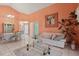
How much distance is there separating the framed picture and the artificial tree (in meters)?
0.10

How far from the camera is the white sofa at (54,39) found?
6.42 feet

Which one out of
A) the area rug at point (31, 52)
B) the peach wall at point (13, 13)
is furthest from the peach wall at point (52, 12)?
the area rug at point (31, 52)

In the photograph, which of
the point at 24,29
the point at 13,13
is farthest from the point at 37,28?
the point at 13,13

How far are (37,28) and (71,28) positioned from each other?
516 millimetres

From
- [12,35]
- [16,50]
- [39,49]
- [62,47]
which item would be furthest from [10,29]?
[62,47]

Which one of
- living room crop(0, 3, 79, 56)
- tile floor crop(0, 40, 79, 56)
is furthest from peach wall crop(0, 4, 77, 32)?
tile floor crop(0, 40, 79, 56)

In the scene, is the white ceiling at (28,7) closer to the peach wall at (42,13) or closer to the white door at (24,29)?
the peach wall at (42,13)

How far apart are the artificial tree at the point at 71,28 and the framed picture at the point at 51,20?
0.10m

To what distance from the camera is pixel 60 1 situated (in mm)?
2002

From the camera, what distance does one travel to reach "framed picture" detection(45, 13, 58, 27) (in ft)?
6.49

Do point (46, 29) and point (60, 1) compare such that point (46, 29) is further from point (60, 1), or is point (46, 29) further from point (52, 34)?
point (60, 1)

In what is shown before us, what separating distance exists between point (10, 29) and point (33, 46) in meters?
0.44

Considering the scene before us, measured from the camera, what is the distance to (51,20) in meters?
2.00

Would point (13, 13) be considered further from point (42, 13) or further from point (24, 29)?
point (42, 13)
